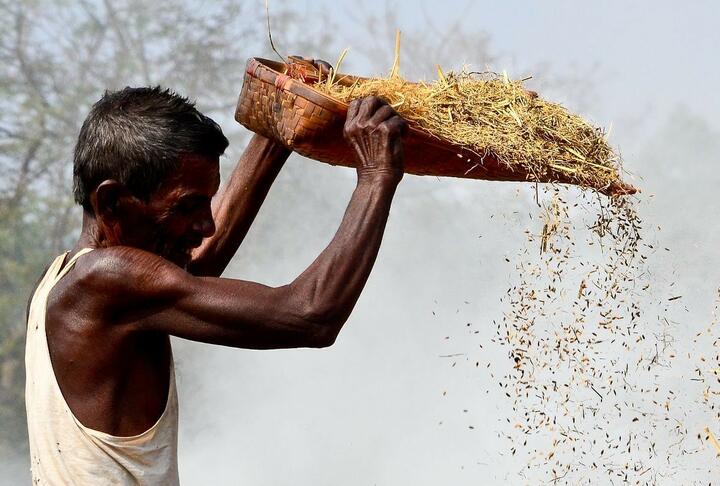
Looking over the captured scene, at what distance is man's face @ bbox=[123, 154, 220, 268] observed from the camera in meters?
2.30

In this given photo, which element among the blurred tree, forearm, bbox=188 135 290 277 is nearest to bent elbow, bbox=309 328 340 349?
forearm, bbox=188 135 290 277

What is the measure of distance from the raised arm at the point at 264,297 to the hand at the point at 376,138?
0.07m

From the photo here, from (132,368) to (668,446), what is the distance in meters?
4.97

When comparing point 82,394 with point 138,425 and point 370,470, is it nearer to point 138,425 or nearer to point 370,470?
point 138,425

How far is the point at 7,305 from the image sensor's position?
8.09 m

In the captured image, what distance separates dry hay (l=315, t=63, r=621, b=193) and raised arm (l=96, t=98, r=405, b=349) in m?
0.49

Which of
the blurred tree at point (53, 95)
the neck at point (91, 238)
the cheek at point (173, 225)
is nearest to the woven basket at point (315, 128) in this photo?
the cheek at point (173, 225)

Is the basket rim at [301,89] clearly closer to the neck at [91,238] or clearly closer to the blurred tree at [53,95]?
the neck at [91,238]

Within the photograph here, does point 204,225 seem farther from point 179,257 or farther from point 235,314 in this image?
point 235,314

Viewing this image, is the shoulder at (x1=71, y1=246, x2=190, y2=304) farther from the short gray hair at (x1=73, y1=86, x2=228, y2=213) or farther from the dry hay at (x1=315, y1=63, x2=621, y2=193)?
the dry hay at (x1=315, y1=63, x2=621, y2=193)

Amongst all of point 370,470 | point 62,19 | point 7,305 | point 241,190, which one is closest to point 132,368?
point 241,190

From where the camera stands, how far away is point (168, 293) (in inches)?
87.2

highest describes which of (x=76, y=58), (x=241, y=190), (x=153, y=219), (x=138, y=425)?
(x=76, y=58)

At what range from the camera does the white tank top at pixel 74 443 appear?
2242mm
